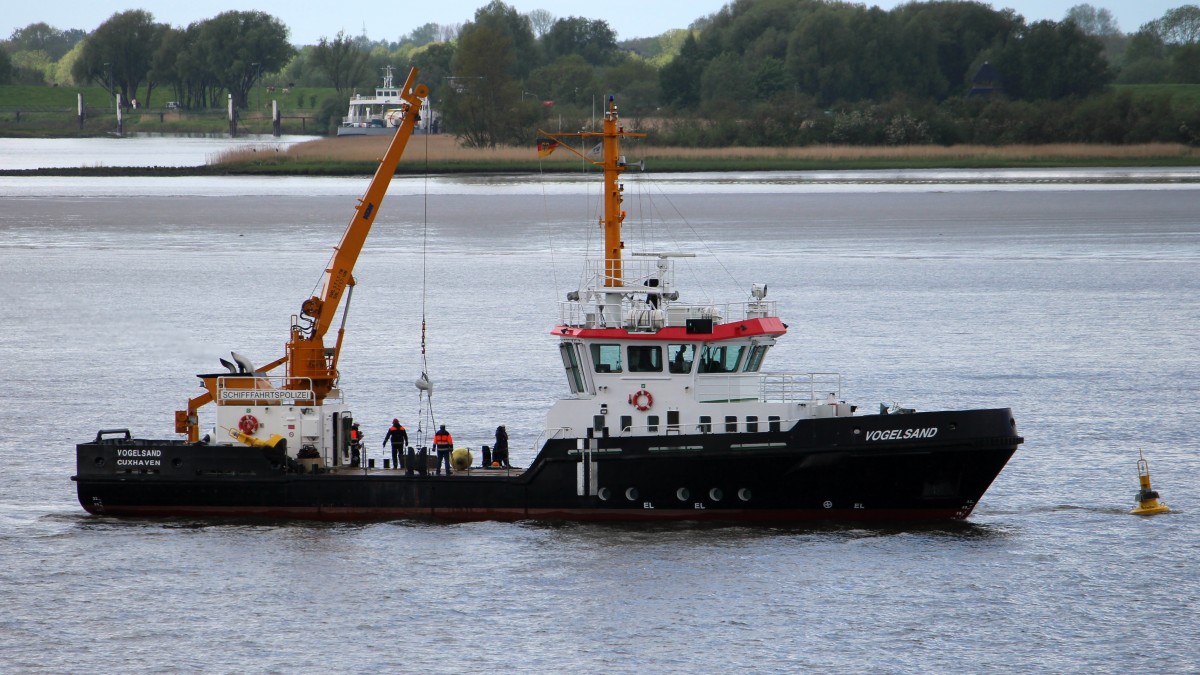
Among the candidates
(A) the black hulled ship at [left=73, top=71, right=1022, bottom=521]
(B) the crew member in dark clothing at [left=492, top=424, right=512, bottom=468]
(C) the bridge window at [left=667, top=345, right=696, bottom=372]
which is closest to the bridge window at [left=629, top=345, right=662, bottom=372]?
(A) the black hulled ship at [left=73, top=71, right=1022, bottom=521]

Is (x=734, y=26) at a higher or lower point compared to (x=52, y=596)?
higher

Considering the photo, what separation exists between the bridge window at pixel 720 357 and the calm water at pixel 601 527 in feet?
9.09

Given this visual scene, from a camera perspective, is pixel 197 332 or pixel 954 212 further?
pixel 954 212

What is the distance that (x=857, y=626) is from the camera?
2148 centimetres

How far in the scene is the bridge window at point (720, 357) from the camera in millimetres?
26188

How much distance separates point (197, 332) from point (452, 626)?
28966 millimetres

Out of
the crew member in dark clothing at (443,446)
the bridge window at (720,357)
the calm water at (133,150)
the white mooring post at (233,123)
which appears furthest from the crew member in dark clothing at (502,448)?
the white mooring post at (233,123)

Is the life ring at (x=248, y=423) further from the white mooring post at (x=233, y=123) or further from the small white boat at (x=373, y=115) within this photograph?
the white mooring post at (x=233, y=123)

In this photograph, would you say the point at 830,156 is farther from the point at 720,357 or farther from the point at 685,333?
the point at 685,333

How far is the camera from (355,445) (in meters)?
27.9

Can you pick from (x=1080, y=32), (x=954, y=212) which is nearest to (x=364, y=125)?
(x=1080, y=32)

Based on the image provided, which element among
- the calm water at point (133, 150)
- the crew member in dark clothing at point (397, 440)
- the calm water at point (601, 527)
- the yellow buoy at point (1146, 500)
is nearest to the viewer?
the calm water at point (601, 527)

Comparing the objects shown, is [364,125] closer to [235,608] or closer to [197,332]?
[197,332]

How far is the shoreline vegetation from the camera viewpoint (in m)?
113
